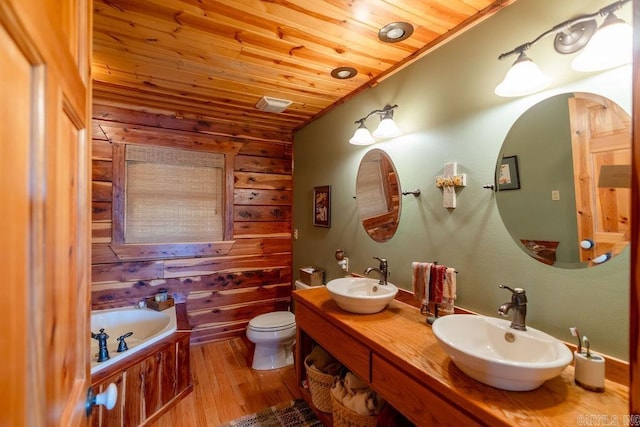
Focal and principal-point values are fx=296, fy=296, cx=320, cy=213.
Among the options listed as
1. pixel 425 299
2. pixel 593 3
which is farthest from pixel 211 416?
pixel 593 3

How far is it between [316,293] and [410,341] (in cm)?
87

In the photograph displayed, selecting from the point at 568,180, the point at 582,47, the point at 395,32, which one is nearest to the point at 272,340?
the point at 568,180

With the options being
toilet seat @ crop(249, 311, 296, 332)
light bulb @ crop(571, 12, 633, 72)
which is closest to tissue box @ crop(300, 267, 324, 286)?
toilet seat @ crop(249, 311, 296, 332)

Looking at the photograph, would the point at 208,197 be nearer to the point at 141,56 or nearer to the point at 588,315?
the point at 141,56

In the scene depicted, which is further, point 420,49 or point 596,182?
point 420,49

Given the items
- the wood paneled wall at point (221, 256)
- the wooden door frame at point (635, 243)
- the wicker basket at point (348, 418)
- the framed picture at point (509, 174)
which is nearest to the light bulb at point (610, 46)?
the framed picture at point (509, 174)

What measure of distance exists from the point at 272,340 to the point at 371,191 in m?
1.52

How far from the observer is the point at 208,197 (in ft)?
10.2

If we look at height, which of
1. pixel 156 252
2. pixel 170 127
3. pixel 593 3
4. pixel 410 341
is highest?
pixel 170 127

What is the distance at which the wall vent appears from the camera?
2491 mm

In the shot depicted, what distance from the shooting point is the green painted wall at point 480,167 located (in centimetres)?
108

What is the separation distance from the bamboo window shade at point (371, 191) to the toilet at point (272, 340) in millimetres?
1217

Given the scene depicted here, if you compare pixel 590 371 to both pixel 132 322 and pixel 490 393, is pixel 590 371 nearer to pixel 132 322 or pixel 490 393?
pixel 490 393

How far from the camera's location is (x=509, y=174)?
135cm
